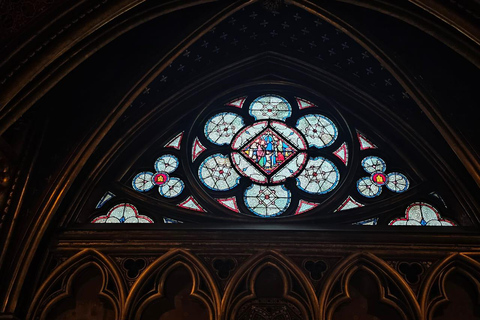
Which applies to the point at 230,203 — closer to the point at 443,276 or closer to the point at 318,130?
the point at 318,130

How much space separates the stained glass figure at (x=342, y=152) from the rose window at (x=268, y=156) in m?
0.17

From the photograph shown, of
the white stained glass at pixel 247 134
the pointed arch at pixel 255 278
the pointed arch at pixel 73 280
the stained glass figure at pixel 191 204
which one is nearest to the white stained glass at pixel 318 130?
the white stained glass at pixel 247 134

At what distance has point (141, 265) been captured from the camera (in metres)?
7.56

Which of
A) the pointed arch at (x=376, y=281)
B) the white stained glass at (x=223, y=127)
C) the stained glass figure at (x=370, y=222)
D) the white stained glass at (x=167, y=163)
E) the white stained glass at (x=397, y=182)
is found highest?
the white stained glass at (x=223, y=127)

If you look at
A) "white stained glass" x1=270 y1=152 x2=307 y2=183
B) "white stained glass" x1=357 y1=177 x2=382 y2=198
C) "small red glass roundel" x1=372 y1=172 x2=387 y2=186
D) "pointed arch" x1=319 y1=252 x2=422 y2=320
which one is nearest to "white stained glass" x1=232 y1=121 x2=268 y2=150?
"white stained glass" x1=270 y1=152 x2=307 y2=183

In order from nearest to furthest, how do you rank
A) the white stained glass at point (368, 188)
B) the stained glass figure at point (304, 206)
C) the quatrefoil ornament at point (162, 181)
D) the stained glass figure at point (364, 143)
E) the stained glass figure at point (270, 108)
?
the stained glass figure at point (304, 206) → the white stained glass at point (368, 188) → the quatrefoil ornament at point (162, 181) → the stained glass figure at point (364, 143) → the stained glass figure at point (270, 108)

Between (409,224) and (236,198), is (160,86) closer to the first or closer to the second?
(236,198)

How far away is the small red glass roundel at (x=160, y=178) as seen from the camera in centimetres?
874

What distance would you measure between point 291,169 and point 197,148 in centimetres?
153

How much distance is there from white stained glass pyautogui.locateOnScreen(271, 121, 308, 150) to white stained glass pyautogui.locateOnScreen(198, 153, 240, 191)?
993 millimetres

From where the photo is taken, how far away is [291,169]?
29.2 feet

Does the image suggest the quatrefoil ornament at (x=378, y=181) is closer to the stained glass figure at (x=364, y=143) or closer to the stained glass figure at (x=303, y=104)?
the stained glass figure at (x=364, y=143)

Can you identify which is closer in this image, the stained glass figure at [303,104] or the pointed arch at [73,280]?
the pointed arch at [73,280]

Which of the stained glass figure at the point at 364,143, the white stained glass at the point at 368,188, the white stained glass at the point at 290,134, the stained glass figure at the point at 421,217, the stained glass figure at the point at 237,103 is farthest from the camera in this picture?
the stained glass figure at the point at 237,103
